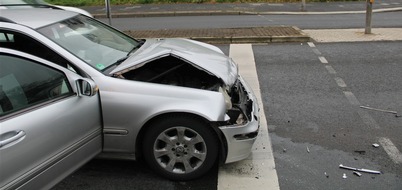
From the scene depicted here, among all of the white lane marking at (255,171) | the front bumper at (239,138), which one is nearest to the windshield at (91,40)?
the front bumper at (239,138)

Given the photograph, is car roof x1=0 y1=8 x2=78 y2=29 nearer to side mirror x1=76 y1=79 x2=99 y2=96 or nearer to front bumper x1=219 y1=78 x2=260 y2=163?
side mirror x1=76 y1=79 x2=99 y2=96

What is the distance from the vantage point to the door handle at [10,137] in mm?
2691

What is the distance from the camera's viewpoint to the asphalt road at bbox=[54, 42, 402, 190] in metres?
3.91

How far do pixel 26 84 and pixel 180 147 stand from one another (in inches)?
55.3

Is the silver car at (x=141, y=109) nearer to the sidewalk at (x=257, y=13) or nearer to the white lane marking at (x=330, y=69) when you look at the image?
the white lane marking at (x=330, y=69)

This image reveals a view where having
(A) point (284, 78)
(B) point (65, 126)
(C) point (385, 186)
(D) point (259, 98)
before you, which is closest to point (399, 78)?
(A) point (284, 78)

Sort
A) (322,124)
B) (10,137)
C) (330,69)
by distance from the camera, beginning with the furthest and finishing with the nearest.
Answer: (330,69)
(322,124)
(10,137)

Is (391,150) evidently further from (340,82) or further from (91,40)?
(91,40)

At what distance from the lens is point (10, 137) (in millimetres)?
2750

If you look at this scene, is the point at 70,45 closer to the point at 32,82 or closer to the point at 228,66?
the point at 32,82

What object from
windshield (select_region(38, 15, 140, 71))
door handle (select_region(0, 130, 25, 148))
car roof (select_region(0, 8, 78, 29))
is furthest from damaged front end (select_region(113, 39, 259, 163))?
door handle (select_region(0, 130, 25, 148))

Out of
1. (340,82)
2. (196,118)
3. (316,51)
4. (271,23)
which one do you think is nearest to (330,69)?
(340,82)

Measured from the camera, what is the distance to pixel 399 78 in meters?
7.00

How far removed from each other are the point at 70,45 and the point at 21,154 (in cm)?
153
